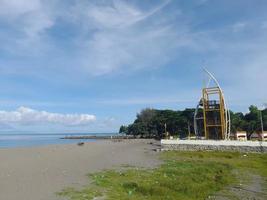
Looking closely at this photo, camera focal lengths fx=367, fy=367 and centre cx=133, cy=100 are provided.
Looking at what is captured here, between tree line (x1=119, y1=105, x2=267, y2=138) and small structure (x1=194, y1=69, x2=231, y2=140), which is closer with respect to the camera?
small structure (x1=194, y1=69, x2=231, y2=140)

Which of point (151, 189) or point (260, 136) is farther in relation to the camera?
point (260, 136)

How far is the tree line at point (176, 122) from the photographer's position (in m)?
117

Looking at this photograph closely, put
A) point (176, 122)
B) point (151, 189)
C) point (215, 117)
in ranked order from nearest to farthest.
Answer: point (151, 189) < point (215, 117) < point (176, 122)

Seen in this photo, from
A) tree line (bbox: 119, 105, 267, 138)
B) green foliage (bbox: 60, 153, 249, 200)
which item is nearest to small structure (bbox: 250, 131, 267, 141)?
tree line (bbox: 119, 105, 267, 138)

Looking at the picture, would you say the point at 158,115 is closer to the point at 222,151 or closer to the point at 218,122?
the point at 218,122

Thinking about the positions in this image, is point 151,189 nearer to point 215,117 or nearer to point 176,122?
point 215,117

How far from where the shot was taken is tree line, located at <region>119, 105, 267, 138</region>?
385 feet

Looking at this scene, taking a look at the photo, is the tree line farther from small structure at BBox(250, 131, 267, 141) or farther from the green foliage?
the green foliage

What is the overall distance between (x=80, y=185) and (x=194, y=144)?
44.6 m

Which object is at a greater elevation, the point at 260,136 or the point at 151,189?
the point at 260,136

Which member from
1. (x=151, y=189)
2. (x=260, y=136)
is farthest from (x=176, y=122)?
(x=151, y=189)

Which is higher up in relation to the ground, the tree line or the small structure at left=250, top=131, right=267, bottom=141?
the tree line

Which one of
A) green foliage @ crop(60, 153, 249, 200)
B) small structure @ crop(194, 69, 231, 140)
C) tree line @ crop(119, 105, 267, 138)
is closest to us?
green foliage @ crop(60, 153, 249, 200)

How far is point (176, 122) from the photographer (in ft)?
438
